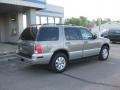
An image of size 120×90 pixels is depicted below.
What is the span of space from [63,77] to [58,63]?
79 centimetres

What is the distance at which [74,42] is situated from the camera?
816 centimetres

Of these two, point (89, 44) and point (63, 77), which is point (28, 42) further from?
point (89, 44)

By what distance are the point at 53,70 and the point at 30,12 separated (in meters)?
7.27

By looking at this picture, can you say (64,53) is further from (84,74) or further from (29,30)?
(29,30)

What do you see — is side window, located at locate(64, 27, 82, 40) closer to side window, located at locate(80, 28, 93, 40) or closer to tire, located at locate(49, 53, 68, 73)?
side window, located at locate(80, 28, 93, 40)

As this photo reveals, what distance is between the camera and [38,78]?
685 centimetres

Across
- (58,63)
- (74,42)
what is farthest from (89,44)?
(58,63)

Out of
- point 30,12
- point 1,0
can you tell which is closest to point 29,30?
point 1,0

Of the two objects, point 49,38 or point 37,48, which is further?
point 49,38

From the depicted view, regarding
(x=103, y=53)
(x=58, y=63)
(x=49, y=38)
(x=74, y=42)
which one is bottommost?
(x=58, y=63)

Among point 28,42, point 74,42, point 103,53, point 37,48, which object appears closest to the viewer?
point 37,48

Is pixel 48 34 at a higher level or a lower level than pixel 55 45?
higher

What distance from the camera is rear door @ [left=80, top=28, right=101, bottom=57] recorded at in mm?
8694

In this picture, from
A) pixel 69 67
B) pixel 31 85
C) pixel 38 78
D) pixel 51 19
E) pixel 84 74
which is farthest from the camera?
pixel 51 19
